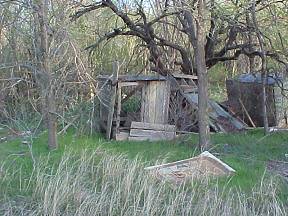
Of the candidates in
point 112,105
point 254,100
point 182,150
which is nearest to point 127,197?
point 182,150

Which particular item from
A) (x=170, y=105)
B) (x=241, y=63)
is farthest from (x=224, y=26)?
(x=241, y=63)

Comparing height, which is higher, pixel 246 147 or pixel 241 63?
pixel 241 63

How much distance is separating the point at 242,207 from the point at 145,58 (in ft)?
28.4

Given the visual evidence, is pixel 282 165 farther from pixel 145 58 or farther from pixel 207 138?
pixel 145 58

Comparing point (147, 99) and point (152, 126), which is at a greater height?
point (147, 99)

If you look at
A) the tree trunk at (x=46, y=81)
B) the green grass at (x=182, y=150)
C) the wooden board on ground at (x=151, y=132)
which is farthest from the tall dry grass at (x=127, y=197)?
the wooden board on ground at (x=151, y=132)

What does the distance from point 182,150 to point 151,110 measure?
85.4 inches

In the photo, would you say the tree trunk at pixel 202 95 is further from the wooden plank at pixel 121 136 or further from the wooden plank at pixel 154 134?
the wooden plank at pixel 121 136

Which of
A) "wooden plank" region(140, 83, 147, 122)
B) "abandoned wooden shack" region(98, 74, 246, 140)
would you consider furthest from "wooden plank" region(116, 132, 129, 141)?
"wooden plank" region(140, 83, 147, 122)

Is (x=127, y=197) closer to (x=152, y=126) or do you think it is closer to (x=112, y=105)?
(x=152, y=126)

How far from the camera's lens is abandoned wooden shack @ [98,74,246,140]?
37.9 feet

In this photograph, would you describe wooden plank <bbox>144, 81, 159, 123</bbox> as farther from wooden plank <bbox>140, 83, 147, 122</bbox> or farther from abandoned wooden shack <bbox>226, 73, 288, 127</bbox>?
abandoned wooden shack <bbox>226, 73, 288, 127</bbox>

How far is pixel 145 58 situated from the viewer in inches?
544

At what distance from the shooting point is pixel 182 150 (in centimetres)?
986
